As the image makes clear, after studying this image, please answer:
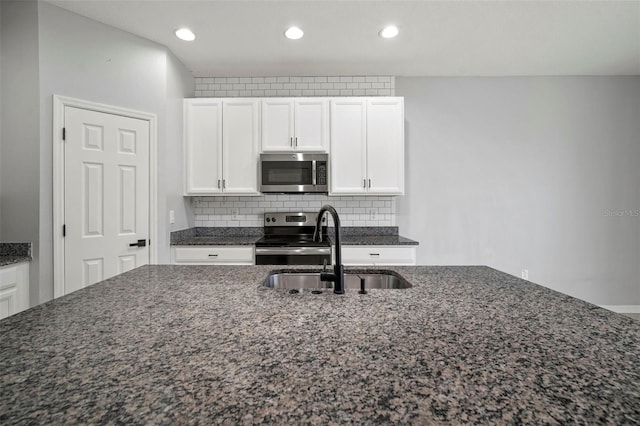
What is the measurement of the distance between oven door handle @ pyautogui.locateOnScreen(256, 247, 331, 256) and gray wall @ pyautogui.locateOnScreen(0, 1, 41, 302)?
1673 millimetres

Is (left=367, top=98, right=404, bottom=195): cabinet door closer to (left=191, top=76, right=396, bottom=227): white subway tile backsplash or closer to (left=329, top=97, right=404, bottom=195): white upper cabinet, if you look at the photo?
(left=329, top=97, right=404, bottom=195): white upper cabinet

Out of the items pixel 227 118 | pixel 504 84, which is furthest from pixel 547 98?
pixel 227 118

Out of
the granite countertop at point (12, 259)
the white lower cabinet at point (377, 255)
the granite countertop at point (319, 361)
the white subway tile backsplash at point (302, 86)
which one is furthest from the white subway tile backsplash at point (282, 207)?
the granite countertop at point (319, 361)

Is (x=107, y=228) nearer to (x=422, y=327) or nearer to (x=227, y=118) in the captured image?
(x=227, y=118)

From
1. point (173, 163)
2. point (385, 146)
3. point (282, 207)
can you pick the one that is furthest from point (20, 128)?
point (385, 146)

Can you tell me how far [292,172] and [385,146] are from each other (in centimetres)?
102

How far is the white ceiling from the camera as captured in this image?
91.7 inches

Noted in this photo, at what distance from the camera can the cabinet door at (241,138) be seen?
3.21 metres

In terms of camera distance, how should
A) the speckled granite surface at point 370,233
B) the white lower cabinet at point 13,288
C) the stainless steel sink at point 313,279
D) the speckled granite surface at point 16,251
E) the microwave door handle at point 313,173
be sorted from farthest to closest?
the speckled granite surface at point 370,233 < the microwave door handle at point 313,173 < the speckled granite surface at point 16,251 < the white lower cabinet at point 13,288 < the stainless steel sink at point 313,279

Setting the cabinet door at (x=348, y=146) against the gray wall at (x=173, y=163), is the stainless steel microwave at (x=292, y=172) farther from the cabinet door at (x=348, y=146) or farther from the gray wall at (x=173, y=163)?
the gray wall at (x=173, y=163)

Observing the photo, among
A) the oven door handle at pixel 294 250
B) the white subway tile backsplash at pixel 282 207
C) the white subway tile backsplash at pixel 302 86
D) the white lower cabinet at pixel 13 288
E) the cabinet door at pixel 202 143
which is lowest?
the white lower cabinet at pixel 13 288

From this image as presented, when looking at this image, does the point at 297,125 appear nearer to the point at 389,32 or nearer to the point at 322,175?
the point at 322,175

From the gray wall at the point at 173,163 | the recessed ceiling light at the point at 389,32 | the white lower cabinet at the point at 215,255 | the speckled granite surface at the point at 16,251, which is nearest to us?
the speckled granite surface at the point at 16,251

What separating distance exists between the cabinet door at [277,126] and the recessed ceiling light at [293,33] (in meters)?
0.65
